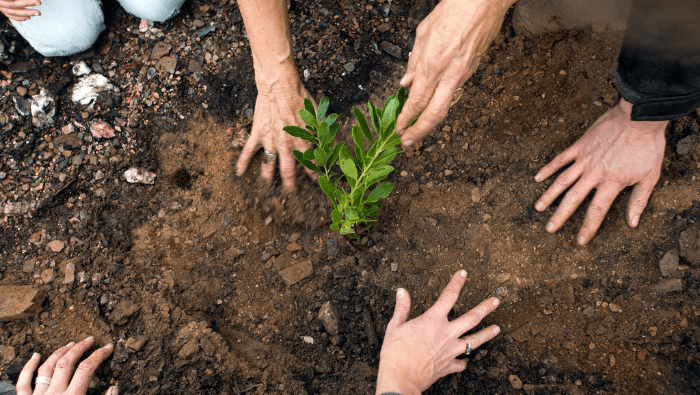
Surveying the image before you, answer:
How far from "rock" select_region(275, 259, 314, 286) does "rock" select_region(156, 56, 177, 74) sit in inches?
54.1

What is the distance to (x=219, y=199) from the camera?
242 centimetres

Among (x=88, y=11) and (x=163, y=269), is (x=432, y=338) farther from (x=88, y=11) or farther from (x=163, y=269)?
(x=88, y=11)

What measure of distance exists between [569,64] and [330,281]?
1.76 meters

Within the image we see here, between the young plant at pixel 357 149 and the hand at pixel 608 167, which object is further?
the hand at pixel 608 167

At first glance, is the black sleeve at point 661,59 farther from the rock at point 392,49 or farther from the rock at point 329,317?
the rock at point 329,317

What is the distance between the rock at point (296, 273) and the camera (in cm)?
228

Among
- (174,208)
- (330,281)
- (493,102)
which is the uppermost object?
(493,102)

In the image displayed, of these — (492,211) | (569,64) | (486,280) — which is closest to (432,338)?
(486,280)

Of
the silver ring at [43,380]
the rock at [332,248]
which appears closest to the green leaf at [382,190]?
the rock at [332,248]

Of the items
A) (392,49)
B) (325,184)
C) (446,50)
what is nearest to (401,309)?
(325,184)

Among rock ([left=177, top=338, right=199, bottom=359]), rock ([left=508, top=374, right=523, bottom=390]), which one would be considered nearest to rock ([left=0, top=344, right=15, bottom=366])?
rock ([left=177, top=338, right=199, bottom=359])

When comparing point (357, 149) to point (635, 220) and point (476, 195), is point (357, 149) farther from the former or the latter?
point (635, 220)

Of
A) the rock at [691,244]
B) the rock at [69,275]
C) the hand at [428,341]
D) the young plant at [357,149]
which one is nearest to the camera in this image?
the young plant at [357,149]

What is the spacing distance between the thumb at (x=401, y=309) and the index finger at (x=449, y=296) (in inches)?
4.3
